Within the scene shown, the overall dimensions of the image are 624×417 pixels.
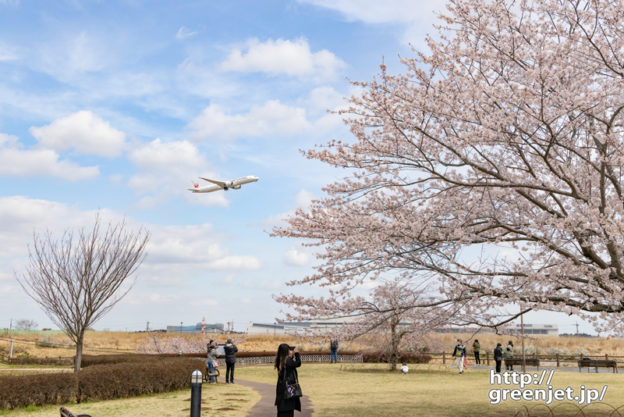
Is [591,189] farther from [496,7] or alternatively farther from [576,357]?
[576,357]

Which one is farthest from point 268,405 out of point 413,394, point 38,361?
point 38,361

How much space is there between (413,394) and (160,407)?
306 inches

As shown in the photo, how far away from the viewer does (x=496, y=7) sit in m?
10.2

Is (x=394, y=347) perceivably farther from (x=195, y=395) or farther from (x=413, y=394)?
(x=195, y=395)

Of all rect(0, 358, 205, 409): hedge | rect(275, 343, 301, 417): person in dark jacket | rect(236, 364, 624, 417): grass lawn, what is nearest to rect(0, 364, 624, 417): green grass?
rect(236, 364, 624, 417): grass lawn

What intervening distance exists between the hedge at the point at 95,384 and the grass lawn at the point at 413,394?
4.53 m

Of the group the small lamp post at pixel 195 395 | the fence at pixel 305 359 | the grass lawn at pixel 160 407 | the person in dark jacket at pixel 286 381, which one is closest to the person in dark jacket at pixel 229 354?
the grass lawn at pixel 160 407

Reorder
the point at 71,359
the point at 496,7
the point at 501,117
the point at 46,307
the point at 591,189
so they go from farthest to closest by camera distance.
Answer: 1. the point at 71,359
2. the point at 46,307
3. the point at 591,189
4. the point at 496,7
5. the point at 501,117

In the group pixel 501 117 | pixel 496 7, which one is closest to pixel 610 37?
pixel 496 7

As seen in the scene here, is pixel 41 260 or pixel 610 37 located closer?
pixel 610 37

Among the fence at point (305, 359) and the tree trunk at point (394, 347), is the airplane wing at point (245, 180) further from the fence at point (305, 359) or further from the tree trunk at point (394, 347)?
the tree trunk at point (394, 347)

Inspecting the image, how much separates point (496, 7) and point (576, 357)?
3307 centimetres

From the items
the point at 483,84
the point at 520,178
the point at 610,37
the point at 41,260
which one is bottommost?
the point at 41,260

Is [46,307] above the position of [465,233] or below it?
below
